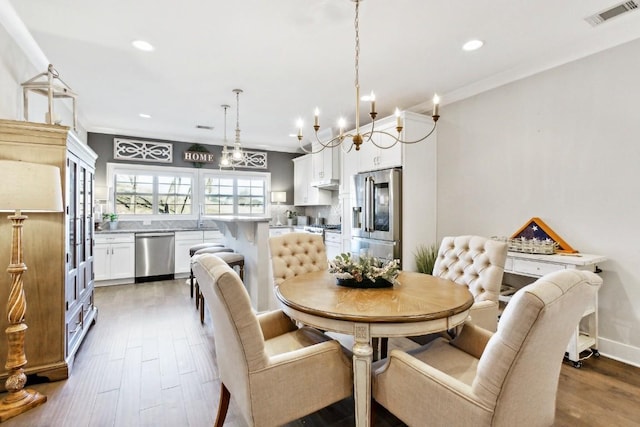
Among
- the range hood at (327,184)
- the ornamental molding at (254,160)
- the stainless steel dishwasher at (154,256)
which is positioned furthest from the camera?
the ornamental molding at (254,160)

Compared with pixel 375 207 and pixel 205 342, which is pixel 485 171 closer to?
pixel 375 207

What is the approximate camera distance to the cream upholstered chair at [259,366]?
1330 mm

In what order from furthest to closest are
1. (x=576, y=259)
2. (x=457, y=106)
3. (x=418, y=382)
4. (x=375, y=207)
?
(x=375, y=207), (x=457, y=106), (x=576, y=259), (x=418, y=382)

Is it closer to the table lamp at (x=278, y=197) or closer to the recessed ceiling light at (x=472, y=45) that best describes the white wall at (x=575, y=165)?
the recessed ceiling light at (x=472, y=45)

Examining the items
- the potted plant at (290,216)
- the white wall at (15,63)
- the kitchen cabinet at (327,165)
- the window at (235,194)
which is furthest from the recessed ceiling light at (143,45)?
the potted plant at (290,216)

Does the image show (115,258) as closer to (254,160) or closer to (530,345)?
(254,160)

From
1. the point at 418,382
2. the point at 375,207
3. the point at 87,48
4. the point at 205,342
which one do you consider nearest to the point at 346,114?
the point at 375,207

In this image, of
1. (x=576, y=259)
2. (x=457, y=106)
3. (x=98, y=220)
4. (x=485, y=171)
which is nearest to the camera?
(x=576, y=259)

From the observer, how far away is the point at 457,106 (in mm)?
3848

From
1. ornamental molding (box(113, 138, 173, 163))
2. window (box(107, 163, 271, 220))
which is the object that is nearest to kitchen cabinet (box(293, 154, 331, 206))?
window (box(107, 163, 271, 220))

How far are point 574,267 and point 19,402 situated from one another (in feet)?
13.0

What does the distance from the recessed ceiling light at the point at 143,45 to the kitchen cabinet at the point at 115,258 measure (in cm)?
342

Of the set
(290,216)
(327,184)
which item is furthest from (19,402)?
(290,216)

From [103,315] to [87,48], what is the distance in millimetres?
2818
